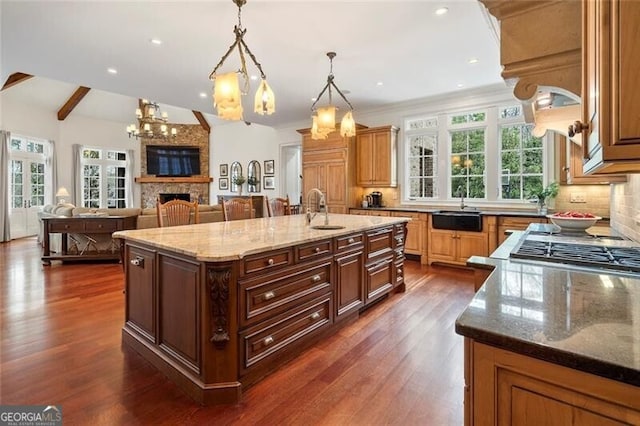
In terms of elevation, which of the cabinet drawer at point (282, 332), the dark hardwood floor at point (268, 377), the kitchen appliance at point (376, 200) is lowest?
the dark hardwood floor at point (268, 377)

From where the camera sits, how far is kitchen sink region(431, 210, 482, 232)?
Answer: 492cm

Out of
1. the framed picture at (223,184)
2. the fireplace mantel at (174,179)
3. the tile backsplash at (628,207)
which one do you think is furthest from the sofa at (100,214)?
the tile backsplash at (628,207)

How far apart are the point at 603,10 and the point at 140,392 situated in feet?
8.72

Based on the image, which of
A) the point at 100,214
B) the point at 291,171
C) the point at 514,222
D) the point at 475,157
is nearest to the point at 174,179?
the point at 291,171

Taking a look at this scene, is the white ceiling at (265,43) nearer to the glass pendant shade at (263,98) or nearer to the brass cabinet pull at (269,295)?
the glass pendant shade at (263,98)

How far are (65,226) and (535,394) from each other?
6343mm

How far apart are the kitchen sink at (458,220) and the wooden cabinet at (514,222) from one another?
275 mm

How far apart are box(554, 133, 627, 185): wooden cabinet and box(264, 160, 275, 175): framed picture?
6271mm

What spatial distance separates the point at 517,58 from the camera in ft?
4.01

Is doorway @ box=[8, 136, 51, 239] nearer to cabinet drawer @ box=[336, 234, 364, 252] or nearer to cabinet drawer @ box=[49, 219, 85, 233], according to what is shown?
cabinet drawer @ box=[49, 219, 85, 233]

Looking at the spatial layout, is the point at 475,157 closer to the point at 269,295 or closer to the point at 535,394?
the point at 269,295

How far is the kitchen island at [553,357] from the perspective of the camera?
65cm

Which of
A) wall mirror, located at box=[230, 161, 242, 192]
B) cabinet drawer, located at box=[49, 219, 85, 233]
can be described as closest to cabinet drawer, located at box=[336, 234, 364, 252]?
cabinet drawer, located at box=[49, 219, 85, 233]

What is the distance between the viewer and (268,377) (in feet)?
7.15
